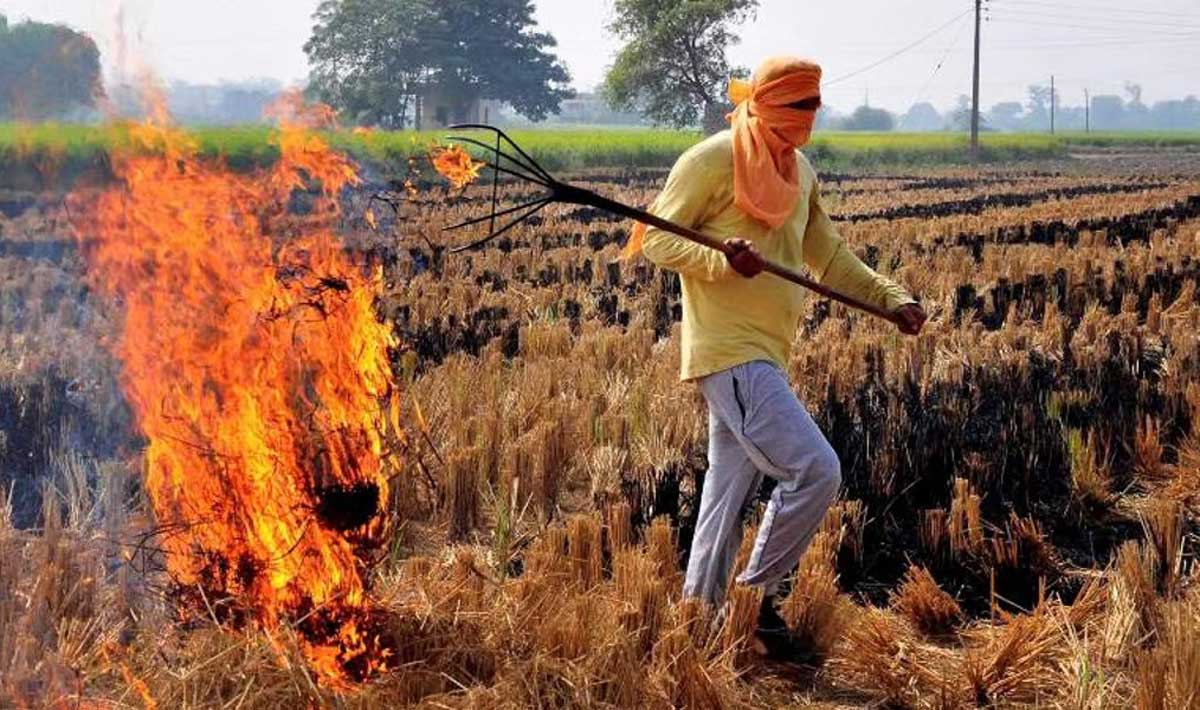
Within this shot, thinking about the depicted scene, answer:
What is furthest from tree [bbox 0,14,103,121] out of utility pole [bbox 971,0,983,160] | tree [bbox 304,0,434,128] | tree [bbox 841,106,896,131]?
tree [bbox 841,106,896,131]

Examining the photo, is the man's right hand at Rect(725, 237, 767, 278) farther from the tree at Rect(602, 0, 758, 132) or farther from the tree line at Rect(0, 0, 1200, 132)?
the tree at Rect(602, 0, 758, 132)

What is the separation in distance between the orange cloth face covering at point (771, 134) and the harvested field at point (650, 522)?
Result: 44.5 inches

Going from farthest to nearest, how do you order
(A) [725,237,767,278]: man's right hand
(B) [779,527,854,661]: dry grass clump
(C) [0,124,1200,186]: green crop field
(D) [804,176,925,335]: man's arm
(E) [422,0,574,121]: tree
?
(E) [422,0,574,121]: tree
(C) [0,124,1200,186]: green crop field
(D) [804,176,925,335]: man's arm
(B) [779,527,854,661]: dry grass clump
(A) [725,237,767,278]: man's right hand

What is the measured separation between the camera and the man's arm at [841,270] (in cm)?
405

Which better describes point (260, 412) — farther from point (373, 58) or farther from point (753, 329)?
point (373, 58)

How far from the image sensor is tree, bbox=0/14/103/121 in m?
5.98

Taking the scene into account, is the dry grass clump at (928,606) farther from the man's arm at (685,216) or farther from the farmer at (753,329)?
the man's arm at (685,216)

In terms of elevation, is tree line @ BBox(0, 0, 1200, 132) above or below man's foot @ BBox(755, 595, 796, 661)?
above

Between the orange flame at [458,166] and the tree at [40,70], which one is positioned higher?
the tree at [40,70]

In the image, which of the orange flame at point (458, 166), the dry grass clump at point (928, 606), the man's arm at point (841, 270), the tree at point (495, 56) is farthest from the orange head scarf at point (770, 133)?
the tree at point (495, 56)

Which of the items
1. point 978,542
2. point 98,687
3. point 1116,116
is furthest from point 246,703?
point 1116,116

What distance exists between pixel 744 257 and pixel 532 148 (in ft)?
119

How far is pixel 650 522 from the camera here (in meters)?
4.92

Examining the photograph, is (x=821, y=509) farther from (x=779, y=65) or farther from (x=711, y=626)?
(x=779, y=65)
